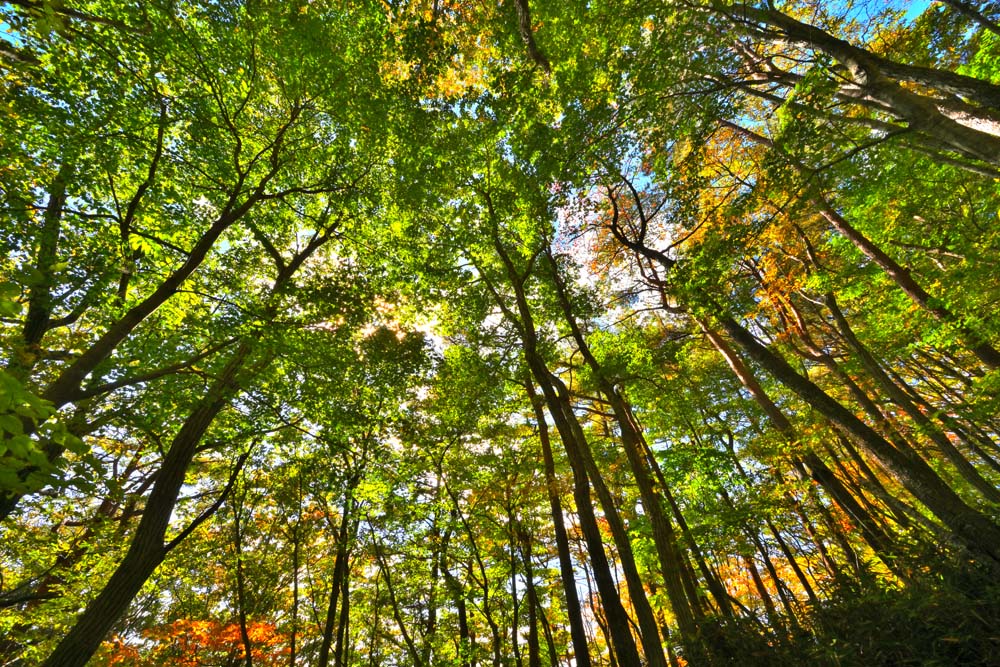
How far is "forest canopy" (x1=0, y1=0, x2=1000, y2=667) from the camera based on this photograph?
14.6 ft

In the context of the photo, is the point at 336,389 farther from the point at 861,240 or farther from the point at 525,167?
the point at 861,240

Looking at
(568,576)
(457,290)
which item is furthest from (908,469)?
(457,290)

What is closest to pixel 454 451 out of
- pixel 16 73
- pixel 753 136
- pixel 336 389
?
pixel 336 389

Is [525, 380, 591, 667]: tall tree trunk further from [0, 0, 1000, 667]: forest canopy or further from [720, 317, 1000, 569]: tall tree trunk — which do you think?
[720, 317, 1000, 569]: tall tree trunk

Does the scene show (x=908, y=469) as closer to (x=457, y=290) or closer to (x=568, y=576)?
(x=568, y=576)

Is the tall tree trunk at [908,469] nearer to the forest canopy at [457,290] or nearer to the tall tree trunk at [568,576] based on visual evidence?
the forest canopy at [457,290]

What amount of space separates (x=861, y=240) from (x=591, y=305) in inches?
253

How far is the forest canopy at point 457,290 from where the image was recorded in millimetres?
4445

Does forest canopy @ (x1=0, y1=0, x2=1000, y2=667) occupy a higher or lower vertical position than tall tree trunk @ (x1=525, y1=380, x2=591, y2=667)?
higher

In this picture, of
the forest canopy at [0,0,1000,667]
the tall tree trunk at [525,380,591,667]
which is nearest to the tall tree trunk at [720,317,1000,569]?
the forest canopy at [0,0,1000,667]

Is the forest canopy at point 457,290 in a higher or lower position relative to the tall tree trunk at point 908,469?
higher

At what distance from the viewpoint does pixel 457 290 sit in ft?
32.5

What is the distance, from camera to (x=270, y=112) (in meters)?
7.47

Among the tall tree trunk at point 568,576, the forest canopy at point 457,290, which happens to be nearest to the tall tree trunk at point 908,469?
the forest canopy at point 457,290
